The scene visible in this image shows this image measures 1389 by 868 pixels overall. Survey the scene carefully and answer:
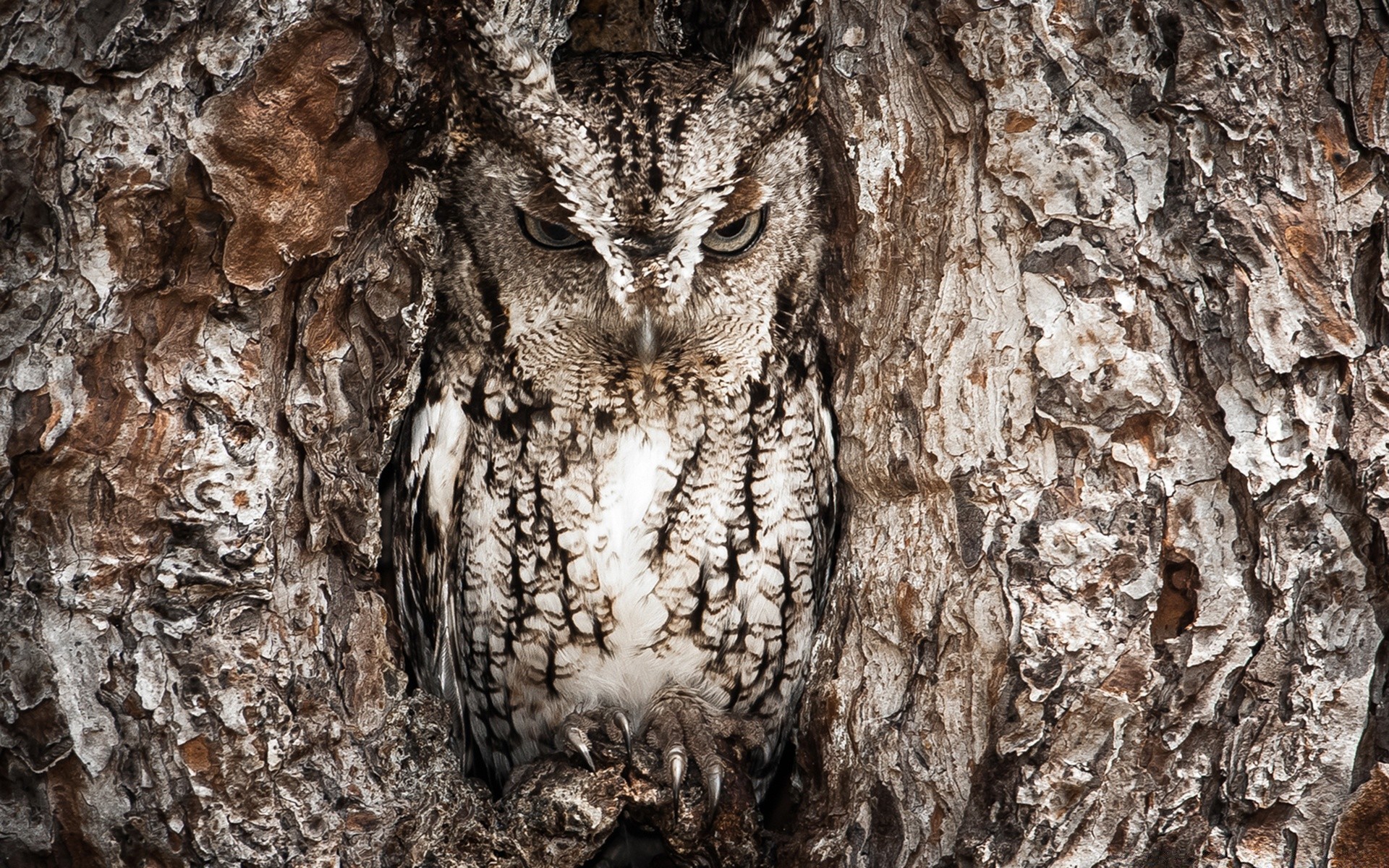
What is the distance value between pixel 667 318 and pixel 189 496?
2.75 ft

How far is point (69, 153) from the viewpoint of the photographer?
1.71m

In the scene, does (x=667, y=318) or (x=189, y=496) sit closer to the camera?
(x=189, y=496)

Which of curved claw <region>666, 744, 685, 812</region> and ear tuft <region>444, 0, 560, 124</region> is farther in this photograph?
curved claw <region>666, 744, 685, 812</region>

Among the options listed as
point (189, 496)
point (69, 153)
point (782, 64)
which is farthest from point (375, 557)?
point (782, 64)

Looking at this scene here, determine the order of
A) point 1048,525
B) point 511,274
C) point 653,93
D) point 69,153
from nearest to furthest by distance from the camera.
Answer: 1. point 69,153
2. point 1048,525
3. point 653,93
4. point 511,274

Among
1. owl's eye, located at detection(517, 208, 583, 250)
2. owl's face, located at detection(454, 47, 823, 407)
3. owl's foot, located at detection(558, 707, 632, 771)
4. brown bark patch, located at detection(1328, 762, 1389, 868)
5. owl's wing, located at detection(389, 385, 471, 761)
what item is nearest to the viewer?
brown bark patch, located at detection(1328, 762, 1389, 868)

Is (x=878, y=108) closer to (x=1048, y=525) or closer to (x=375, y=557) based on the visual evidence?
(x=1048, y=525)

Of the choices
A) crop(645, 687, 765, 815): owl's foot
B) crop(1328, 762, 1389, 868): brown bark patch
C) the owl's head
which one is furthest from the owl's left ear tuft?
crop(1328, 762, 1389, 868): brown bark patch

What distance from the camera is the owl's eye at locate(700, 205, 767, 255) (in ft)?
6.71

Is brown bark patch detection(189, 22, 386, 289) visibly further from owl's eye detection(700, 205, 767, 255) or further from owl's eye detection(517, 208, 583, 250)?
owl's eye detection(700, 205, 767, 255)

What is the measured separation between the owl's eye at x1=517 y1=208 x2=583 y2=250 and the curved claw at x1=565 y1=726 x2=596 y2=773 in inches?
36.1

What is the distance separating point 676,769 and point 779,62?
130 centimetres

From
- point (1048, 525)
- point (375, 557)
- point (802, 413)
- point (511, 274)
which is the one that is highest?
point (511, 274)

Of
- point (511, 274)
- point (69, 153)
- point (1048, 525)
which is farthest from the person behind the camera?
point (511, 274)
